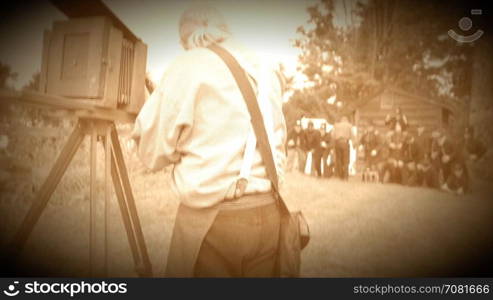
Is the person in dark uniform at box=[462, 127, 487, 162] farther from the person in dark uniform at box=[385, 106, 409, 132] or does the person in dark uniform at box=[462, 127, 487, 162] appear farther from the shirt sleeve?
the shirt sleeve

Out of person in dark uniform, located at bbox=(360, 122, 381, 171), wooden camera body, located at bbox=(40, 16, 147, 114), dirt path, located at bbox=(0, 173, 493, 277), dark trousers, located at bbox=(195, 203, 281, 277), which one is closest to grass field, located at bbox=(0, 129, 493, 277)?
dirt path, located at bbox=(0, 173, 493, 277)

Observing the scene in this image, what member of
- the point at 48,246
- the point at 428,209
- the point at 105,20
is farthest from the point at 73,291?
the point at 428,209

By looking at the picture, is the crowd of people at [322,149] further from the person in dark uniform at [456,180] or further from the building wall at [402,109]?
the person in dark uniform at [456,180]

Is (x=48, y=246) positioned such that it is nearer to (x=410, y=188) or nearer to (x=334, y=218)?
(x=334, y=218)

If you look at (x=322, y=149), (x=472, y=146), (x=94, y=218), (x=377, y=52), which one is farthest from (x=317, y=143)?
(x=94, y=218)

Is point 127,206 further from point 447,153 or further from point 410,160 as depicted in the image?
point 447,153
